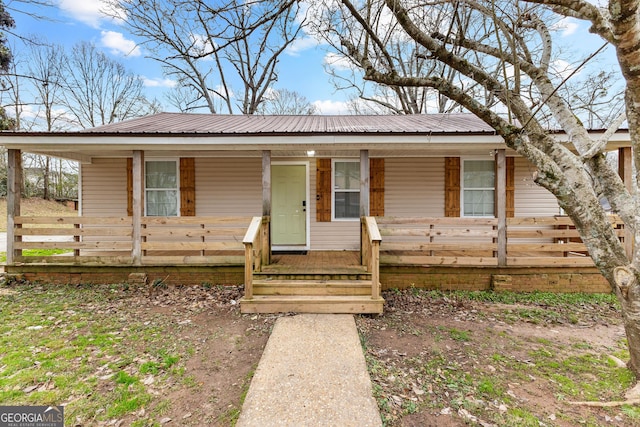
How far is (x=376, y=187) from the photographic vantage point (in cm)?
692

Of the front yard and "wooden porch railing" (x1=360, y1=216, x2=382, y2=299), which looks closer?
the front yard

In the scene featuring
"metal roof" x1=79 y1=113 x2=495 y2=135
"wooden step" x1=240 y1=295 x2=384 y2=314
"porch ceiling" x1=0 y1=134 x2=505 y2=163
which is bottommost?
"wooden step" x1=240 y1=295 x2=384 y2=314

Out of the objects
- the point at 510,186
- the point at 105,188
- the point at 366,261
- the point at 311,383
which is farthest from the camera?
the point at 105,188

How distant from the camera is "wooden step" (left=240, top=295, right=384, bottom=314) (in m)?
4.19

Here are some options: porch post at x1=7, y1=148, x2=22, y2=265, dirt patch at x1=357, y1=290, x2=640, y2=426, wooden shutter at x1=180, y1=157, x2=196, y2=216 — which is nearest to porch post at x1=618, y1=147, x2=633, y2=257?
dirt patch at x1=357, y1=290, x2=640, y2=426

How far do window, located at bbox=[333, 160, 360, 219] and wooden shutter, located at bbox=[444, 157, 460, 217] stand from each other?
206 centimetres

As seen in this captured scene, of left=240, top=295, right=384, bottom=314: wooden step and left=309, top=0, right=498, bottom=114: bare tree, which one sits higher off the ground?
left=309, top=0, right=498, bottom=114: bare tree

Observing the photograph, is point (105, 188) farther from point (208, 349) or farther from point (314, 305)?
point (314, 305)

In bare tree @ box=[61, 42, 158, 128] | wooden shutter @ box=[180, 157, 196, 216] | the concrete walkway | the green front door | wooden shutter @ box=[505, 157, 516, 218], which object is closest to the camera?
the concrete walkway

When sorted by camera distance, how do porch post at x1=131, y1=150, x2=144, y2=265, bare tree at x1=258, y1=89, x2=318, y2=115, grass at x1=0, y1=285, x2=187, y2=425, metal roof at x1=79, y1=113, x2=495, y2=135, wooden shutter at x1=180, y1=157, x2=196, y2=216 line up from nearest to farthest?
grass at x1=0, y1=285, x2=187, y2=425
metal roof at x1=79, y1=113, x2=495, y2=135
porch post at x1=131, y1=150, x2=144, y2=265
wooden shutter at x1=180, y1=157, x2=196, y2=216
bare tree at x1=258, y1=89, x2=318, y2=115

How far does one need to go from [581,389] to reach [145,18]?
759 cm

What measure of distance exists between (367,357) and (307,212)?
14.1 feet

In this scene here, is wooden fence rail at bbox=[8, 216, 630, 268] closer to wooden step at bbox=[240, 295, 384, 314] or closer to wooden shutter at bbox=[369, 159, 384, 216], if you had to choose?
wooden step at bbox=[240, 295, 384, 314]

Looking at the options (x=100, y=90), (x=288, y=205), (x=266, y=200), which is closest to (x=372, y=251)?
(x=266, y=200)
